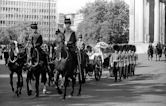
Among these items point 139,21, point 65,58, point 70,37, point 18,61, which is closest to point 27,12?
point 139,21

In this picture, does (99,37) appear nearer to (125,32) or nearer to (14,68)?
(125,32)

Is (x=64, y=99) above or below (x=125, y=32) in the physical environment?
below

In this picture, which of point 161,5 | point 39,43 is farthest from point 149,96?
point 161,5

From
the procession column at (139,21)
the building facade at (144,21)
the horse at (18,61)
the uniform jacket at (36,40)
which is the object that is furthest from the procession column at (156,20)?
the uniform jacket at (36,40)

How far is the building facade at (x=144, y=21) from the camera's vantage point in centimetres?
8012

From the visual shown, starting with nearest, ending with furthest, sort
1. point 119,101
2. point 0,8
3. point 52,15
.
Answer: point 119,101
point 0,8
point 52,15

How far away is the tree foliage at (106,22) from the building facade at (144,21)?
961 centimetres

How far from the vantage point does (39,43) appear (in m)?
15.2

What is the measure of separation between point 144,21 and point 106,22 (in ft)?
36.7

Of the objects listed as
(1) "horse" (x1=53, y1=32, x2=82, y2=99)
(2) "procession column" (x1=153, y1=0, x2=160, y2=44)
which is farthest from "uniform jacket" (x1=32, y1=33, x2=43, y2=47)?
(2) "procession column" (x1=153, y1=0, x2=160, y2=44)

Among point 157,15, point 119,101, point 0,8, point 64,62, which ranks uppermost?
point 0,8

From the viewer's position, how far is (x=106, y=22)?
92.1 meters

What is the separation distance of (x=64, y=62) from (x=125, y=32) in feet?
272

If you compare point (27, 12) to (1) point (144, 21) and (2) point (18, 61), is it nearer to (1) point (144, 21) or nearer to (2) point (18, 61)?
(1) point (144, 21)
